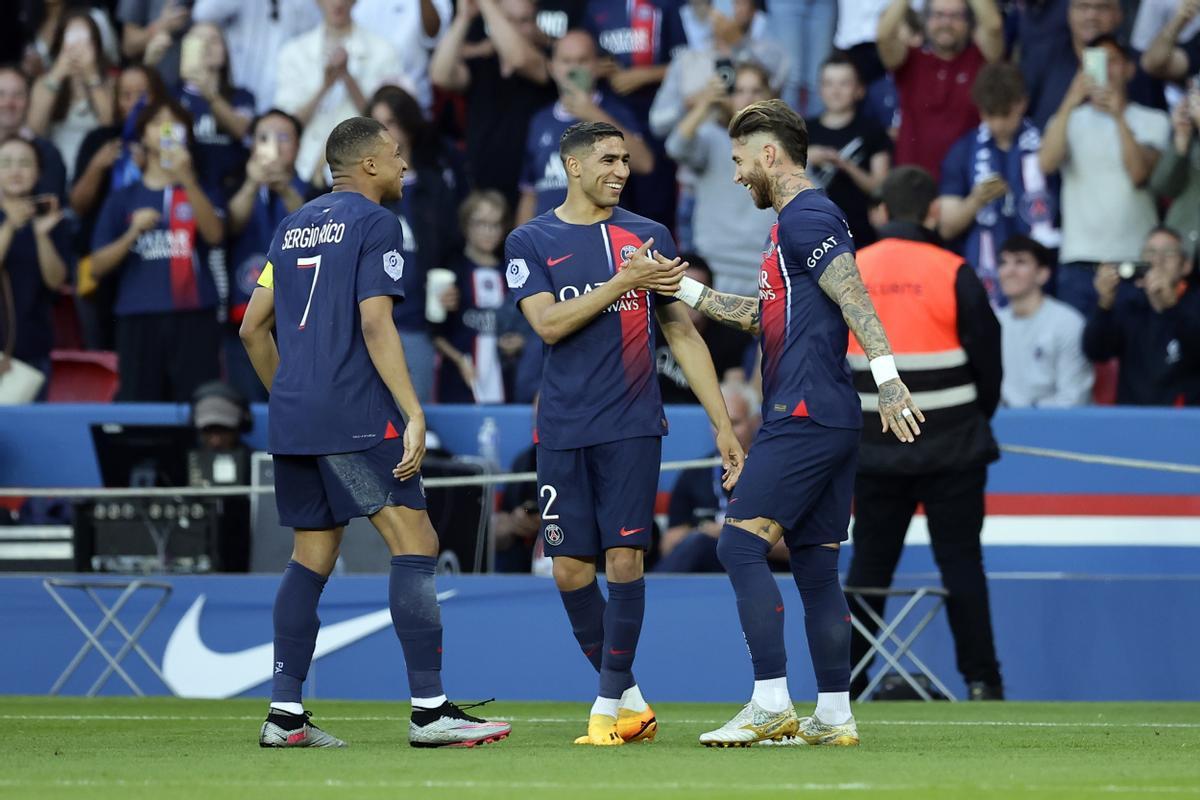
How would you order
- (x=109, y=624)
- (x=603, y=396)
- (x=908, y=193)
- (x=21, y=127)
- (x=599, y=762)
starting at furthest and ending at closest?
(x=21, y=127)
(x=109, y=624)
(x=908, y=193)
(x=603, y=396)
(x=599, y=762)

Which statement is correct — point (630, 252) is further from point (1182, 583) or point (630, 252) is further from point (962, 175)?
point (962, 175)

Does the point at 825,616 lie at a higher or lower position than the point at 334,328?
lower

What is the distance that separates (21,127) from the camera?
15.5 metres

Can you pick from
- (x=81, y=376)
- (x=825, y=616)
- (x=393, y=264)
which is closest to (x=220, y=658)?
(x=81, y=376)

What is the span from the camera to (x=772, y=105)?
7.49 meters

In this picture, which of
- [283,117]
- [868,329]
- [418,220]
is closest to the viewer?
[868,329]

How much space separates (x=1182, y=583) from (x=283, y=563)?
17.2ft

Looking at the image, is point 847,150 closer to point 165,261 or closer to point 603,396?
point 165,261

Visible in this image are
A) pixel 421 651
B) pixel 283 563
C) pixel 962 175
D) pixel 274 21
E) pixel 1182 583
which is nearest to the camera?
pixel 421 651

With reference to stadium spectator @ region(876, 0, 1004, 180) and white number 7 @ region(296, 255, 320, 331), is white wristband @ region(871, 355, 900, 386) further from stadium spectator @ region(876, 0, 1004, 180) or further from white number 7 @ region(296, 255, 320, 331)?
stadium spectator @ region(876, 0, 1004, 180)

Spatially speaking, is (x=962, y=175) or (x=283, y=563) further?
(x=962, y=175)

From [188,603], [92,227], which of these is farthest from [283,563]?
[92,227]

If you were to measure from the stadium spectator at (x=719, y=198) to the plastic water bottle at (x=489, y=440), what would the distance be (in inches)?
78.3

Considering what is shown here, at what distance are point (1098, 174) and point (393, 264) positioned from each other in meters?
7.33
